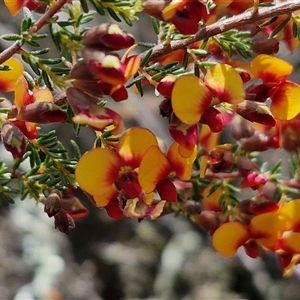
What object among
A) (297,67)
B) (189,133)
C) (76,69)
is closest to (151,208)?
(189,133)

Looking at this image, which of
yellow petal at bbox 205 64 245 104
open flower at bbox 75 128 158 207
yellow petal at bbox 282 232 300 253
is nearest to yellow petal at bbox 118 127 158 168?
open flower at bbox 75 128 158 207

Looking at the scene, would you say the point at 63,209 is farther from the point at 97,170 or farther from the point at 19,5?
the point at 19,5

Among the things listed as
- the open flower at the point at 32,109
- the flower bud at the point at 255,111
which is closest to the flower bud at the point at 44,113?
the open flower at the point at 32,109

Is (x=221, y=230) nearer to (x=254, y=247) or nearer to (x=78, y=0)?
(x=254, y=247)

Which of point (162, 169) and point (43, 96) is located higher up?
point (43, 96)

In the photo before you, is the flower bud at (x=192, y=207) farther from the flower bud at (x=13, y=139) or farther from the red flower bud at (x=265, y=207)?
the flower bud at (x=13, y=139)

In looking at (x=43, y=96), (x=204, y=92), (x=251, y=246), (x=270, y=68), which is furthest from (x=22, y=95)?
(x=251, y=246)
